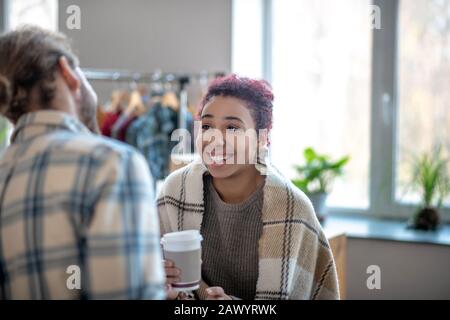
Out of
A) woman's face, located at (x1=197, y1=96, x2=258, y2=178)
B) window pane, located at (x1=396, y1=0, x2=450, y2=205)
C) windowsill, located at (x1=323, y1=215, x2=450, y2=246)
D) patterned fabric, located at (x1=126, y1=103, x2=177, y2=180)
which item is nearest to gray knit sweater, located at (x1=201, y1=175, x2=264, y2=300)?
woman's face, located at (x1=197, y1=96, x2=258, y2=178)

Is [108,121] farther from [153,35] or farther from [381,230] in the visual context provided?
[381,230]

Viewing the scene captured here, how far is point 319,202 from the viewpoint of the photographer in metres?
→ 3.19

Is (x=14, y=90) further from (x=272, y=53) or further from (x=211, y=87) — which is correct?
(x=272, y=53)

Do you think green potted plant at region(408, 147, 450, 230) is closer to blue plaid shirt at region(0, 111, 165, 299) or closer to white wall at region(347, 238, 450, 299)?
white wall at region(347, 238, 450, 299)

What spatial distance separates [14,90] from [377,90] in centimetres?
272

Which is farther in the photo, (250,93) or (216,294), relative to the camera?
(250,93)

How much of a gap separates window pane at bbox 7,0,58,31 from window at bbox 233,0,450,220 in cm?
158

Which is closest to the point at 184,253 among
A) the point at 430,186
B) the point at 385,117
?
the point at 430,186

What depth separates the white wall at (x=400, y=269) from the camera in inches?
113

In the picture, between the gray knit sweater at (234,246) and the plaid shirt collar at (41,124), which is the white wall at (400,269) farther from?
the plaid shirt collar at (41,124)

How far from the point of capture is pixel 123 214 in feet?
2.90

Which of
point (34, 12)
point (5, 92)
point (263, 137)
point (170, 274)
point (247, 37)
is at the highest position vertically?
point (34, 12)

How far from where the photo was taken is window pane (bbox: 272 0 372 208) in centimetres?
346

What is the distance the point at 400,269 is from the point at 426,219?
12.9 inches
